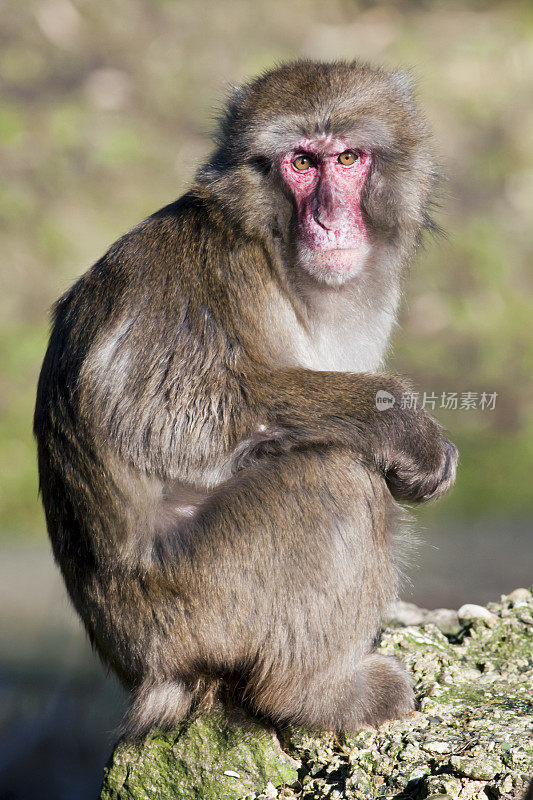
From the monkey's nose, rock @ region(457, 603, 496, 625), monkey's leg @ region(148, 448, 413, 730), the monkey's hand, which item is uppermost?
the monkey's nose

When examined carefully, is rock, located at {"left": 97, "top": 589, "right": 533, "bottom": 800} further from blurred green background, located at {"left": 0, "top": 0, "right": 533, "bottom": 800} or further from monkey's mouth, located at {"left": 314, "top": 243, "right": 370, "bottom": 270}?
blurred green background, located at {"left": 0, "top": 0, "right": 533, "bottom": 800}

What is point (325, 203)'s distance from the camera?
399 cm

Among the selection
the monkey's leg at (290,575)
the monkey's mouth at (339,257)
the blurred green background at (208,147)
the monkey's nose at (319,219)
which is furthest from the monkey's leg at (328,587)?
the blurred green background at (208,147)

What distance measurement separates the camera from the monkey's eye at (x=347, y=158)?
409cm

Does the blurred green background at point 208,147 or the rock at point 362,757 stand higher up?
the blurred green background at point 208,147

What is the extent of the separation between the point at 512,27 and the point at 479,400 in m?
4.87

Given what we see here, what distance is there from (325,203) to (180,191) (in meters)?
4.09

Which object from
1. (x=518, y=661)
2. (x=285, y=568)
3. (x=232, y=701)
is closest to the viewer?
(x=285, y=568)

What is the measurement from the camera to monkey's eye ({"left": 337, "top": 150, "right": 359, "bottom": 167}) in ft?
13.4

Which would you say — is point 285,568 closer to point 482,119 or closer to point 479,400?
point 479,400

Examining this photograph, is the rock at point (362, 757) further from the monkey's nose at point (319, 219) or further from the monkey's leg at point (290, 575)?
the monkey's nose at point (319, 219)

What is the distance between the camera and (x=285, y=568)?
145 inches

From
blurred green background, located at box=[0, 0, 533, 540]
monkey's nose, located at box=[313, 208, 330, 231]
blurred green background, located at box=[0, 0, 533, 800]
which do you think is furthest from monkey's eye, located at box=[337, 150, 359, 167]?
blurred green background, located at box=[0, 0, 533, 540]

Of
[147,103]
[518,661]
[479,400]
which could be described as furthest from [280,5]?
[518,661]
